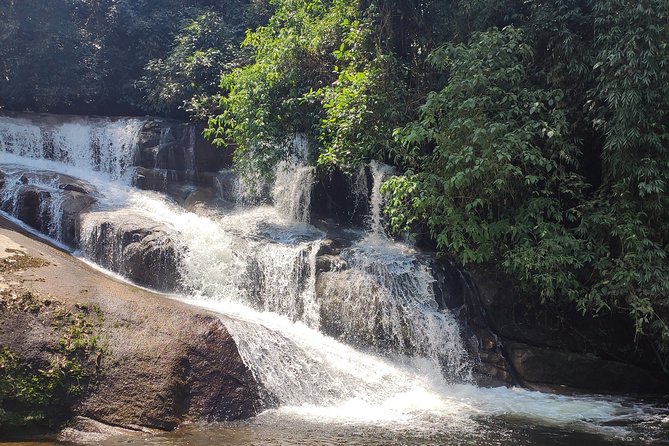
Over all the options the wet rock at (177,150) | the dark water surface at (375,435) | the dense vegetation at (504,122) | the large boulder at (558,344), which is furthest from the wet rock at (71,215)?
the large boulder at (558,344)

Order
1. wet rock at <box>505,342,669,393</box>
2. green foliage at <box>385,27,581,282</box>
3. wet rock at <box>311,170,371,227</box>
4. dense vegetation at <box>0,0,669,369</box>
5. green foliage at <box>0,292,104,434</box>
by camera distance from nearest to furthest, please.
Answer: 1. green foliage at <box>0,292,104,434</box>
2. dense vegetation at <box>0,0,669,369</box>
3. green foliage at <box>385,27,581,282</box>
4. wet rock at <box>505,342,669,393</box>
5. wet rock at <box>311,170,371,227</box>

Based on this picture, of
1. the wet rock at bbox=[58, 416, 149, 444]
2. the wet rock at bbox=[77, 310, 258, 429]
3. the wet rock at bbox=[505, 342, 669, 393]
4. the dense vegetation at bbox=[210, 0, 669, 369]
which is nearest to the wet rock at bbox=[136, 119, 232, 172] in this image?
the dense vegetation at bbox=[210, 0, 669, 369]

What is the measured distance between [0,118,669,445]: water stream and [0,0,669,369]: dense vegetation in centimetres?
126

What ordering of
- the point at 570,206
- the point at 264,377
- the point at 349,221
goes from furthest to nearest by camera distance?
the point at 349,221
the point at 570,206
the point at 264,377

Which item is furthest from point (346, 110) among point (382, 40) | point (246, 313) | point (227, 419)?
point (227, 419)

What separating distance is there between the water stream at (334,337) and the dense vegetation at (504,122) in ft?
4.14

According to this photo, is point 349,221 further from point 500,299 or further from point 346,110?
point 500,299

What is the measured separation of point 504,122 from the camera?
1080 cm

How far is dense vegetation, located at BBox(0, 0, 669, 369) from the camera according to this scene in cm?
990

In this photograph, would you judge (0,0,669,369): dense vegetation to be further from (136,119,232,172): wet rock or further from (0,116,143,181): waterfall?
(0,116,143,181): waterfall

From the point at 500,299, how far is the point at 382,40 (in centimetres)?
620

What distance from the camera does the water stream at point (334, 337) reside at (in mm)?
7855

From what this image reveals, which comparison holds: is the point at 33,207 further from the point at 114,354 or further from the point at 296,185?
the point at 114,354

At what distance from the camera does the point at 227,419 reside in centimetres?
811
